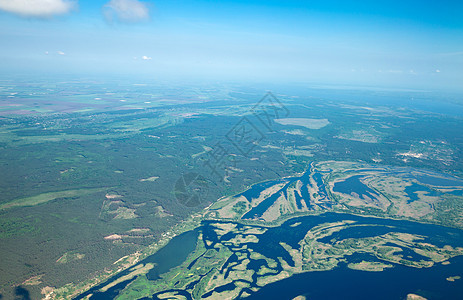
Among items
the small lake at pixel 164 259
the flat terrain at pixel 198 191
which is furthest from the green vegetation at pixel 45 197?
the small lake at pixel 164 259

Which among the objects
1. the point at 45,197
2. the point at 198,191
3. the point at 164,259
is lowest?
the point at 164,259

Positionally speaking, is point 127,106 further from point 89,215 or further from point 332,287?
point 332,287

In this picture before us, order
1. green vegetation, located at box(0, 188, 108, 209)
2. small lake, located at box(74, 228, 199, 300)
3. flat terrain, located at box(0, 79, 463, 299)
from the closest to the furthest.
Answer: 1. small lake, located at box(74, 228, 199, 300)
2. flat terrain, located at box(0, 79, 463, 299)
3. green vegetation, located at box(0, 188, 108, 209)

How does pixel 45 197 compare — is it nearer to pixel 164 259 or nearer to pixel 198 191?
pixel 198 191

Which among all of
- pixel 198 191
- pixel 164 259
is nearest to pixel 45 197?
pixel 198 191

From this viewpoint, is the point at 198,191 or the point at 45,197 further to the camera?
the point at 198,191

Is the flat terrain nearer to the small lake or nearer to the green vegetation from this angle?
the green vegetation

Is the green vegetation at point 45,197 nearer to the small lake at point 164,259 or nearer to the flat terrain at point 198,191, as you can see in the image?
the flat terrain at point 198,191

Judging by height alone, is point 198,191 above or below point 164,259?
above

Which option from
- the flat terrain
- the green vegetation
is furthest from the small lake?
the green vegetation

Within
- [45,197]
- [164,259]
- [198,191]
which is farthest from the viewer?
[198,191]

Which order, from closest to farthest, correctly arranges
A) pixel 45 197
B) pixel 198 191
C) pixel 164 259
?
pixel 164 259, pixel 45 197, pixel 198 191

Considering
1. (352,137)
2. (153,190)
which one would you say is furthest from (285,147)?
(153,190)
